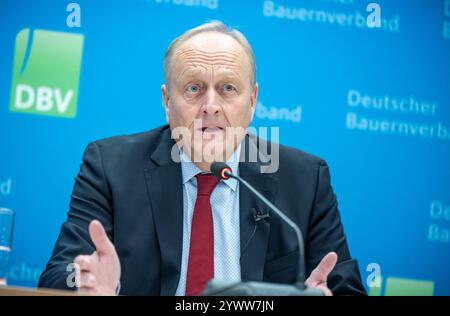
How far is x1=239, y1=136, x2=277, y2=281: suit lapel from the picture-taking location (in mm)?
2682

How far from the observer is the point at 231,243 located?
2.72 m

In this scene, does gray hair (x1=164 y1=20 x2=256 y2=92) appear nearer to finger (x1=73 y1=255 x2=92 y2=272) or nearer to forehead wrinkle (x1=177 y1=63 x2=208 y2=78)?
forehead wrinkle (x1=177 y1=63 x2=208 y2=78)

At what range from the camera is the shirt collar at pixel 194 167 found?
2.88m

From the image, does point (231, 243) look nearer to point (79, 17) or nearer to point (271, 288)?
point (271, 288)

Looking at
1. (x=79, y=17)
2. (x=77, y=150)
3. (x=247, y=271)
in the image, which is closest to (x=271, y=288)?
(x=247, y=271)

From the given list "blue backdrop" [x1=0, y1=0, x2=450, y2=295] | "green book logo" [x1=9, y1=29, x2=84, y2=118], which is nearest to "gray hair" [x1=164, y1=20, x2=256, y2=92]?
"blue backdrop" [x1=0, y1=0, x2=450, y2=295]

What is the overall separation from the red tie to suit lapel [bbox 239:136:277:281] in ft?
0.42

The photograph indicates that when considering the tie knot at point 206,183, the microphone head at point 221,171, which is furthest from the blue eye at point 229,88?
the microphone head at point 221,171

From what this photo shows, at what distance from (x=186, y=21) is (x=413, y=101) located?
1.35 metres

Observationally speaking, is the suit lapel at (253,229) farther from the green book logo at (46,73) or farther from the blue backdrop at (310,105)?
the green book logo at (46,73)

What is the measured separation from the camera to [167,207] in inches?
109

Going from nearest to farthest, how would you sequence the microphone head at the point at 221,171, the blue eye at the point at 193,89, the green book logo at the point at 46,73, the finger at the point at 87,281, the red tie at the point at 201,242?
the finger at the point at 87,281
the microphone head at the point at 221,171
the red tie at the point at 201,242
the blue eye at the point at 193,89
the green book logo at the point at 46,73

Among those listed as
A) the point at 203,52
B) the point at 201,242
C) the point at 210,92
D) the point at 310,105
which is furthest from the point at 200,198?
the point at 310,105

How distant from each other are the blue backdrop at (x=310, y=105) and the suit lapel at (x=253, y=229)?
77 cm
